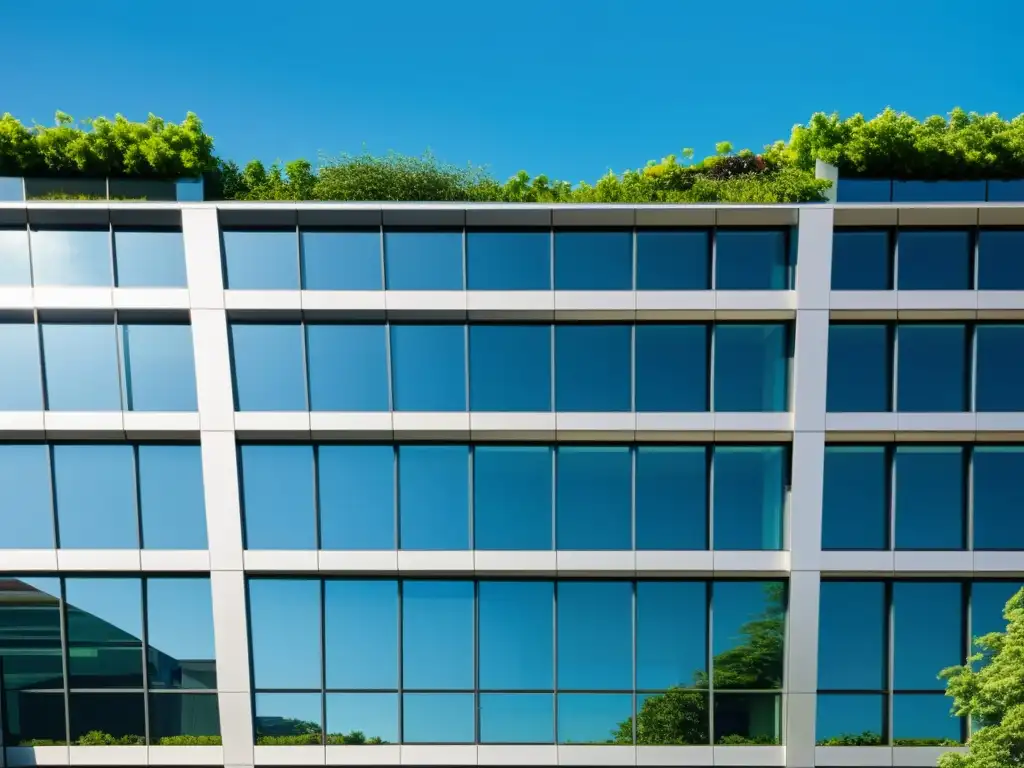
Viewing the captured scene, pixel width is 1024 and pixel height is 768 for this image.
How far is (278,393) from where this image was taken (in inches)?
529

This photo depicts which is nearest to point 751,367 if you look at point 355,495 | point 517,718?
point 355,495

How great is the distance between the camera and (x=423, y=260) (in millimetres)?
13484

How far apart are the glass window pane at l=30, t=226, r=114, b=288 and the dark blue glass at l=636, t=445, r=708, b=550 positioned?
503 inches

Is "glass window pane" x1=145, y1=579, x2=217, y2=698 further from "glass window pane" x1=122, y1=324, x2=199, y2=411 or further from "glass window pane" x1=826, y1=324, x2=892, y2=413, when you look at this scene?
"glass window pane" x1=826, y1=324, x2=892, y2=413

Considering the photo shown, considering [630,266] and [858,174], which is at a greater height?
[858,174]

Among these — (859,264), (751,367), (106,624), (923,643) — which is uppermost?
(859,264)

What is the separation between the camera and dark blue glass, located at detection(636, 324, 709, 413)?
1344 cm

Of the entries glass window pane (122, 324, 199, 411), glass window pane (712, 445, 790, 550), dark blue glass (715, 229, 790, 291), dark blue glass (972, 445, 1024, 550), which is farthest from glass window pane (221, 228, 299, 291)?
dark blue glass (972, 445, 1024, 550)

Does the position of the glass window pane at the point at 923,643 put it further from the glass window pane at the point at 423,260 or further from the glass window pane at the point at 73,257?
the glass window pane at the point at 73,257

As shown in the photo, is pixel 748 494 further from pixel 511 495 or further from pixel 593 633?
pixel 511 495

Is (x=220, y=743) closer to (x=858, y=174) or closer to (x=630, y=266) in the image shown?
(x=630, y=266)

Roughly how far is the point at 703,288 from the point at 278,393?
984 cm

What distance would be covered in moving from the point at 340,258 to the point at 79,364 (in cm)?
634

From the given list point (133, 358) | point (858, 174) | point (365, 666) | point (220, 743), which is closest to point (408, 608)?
point (365, 666)
